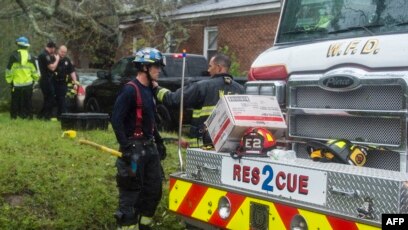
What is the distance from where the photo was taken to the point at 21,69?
11.5 metres

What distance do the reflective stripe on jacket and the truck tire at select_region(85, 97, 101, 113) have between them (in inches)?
82.9

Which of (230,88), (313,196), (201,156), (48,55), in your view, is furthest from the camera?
(48,55)

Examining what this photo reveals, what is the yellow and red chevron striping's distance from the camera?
3.43 meters

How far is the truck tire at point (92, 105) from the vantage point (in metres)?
13.7

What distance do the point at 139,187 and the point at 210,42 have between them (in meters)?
16.2

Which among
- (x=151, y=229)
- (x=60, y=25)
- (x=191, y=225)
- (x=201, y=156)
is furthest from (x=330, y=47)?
(x=60, y=25)

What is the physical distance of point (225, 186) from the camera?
161 inches

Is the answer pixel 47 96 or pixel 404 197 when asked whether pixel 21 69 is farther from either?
pixel 404 197

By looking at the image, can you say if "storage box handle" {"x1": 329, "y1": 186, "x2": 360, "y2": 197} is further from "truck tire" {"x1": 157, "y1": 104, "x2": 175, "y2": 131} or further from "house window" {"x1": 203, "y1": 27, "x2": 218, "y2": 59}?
→ "house window" {"x1": 203, "y1": 27, "x2": 218, "y2": 59}

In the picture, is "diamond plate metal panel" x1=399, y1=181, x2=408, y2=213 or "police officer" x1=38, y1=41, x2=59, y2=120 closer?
"diamond plate metal panel" x1=399, y1=181, x2=408, y2=213

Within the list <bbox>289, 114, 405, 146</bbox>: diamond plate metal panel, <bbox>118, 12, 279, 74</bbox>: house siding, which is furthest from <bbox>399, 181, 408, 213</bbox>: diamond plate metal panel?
<bbox>118, 12, 279, 74</bbox>: house siding

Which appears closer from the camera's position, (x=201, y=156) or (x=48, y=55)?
(x=201, y=156)

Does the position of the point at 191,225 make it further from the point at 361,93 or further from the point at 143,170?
the point at 361,93

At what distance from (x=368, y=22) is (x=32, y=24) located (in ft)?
50.5
